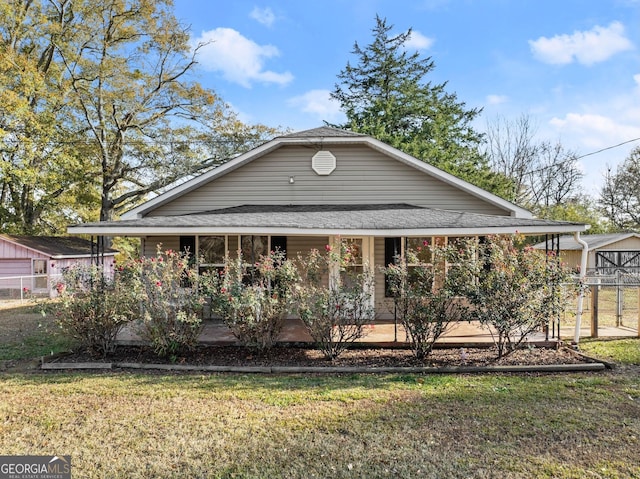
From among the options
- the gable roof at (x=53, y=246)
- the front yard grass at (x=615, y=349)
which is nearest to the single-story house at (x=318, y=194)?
the front yard grass at (x=615, y=349)

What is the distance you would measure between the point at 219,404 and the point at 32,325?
8515 millimetres

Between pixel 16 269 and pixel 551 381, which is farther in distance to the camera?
pixel 16 269

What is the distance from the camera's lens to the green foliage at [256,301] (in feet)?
20.1

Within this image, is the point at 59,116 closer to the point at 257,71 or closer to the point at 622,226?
the point at 257,71

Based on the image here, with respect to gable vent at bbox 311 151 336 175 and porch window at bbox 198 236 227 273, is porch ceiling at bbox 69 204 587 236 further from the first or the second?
gable vent at bbox 311 151 336 175

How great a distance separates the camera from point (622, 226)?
35906mm

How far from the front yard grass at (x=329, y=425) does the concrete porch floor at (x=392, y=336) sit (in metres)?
1.39

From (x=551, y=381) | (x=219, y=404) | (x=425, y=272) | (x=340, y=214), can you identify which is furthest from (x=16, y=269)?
(x=551, y=381)

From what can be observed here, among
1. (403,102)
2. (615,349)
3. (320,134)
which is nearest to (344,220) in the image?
(320,134)

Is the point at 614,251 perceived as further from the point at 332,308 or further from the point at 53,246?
the point at 53,246

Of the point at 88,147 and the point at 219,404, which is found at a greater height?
the point at 88,147

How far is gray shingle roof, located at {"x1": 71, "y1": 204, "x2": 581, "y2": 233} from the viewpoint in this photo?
7.62 meters

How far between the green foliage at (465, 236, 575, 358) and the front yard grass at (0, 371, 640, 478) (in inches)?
37.0

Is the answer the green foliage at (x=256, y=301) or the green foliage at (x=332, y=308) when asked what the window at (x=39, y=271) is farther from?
the green foliage at (x=332, y=308)
